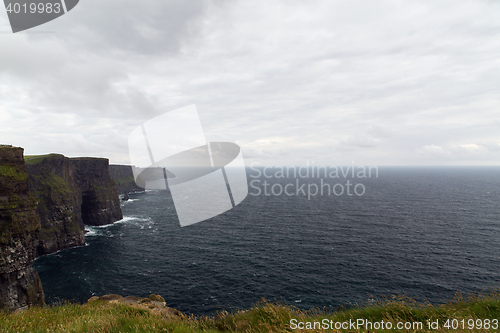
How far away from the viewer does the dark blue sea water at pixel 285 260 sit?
37.1m

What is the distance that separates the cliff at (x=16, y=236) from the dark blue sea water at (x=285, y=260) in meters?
5.53

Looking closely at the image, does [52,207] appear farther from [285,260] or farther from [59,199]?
[285,260]

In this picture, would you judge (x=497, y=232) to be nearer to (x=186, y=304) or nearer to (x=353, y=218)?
(x=353, y=218)

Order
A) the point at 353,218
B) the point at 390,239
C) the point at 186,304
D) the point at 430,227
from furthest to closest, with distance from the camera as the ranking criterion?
the point at 353,218 < the point at 430,227 < the point at 390,239 < the point at 186,304

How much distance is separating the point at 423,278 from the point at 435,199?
9459cm

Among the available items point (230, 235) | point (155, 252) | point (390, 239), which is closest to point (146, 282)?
point (155, 252)

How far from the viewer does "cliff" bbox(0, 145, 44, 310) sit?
99.4 feet

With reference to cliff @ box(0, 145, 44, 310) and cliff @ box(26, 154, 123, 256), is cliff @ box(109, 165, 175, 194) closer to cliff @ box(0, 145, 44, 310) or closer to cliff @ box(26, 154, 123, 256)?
cliff @ box(26, 154, 123, 256)

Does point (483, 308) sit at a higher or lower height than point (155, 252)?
higher

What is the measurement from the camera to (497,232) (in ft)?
207

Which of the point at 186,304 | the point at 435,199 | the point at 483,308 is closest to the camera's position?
the point at 483,308

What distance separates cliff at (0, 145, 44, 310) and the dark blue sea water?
5.53 meters

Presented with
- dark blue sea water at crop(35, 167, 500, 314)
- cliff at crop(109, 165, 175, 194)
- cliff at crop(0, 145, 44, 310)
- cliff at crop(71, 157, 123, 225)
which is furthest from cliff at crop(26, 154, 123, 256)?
cliff at crop(109, 165, 175, 194)

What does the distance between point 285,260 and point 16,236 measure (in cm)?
4511
